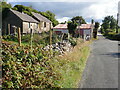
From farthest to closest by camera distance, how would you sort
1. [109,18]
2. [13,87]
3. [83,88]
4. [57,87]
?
[109,18]
[83,88]
[57,87]
[13,87]

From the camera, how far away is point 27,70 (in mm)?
4777

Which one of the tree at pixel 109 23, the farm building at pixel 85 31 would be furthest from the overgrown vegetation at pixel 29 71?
the tree at pixel 109 23

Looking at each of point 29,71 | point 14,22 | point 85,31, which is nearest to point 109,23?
point 85,31

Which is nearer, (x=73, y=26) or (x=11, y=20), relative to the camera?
(x=73, y=26)

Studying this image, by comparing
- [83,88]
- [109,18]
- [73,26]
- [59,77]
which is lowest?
[83,88]

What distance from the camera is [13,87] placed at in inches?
158

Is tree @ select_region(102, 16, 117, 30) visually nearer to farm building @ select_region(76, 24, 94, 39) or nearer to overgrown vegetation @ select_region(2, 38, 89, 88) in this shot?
farm building @ select_region(76, 24, 94, 39)

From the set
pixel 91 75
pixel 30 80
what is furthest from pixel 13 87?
pixel 91 75

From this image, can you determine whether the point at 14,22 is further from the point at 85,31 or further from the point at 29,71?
the point at 29,71

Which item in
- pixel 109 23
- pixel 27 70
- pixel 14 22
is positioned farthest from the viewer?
pixel 109 23

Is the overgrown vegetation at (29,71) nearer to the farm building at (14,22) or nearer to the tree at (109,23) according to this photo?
the farm building at (14,22)

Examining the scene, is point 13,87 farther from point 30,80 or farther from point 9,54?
point 9,54

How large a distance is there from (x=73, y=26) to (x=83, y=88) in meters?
19.5

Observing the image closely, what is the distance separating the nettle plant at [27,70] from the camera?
4230 millimetres
